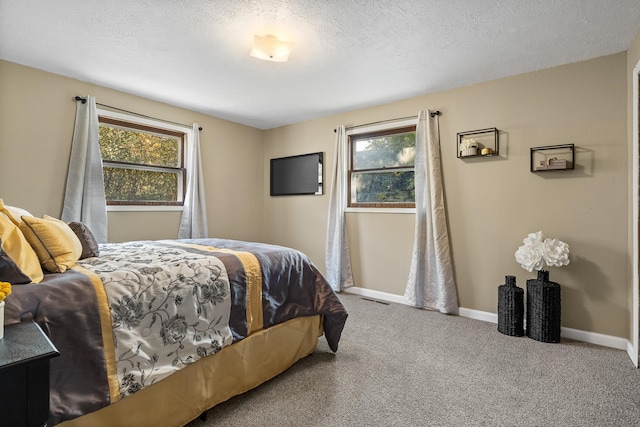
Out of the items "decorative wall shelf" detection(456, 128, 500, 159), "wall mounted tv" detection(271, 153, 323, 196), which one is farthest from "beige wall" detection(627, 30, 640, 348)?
"wall mounted tv" detection(271, 153, 323, 196)

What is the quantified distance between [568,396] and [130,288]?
2451 mm

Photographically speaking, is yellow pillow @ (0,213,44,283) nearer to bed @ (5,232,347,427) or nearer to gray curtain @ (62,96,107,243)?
bed @ (5,232,347,427)

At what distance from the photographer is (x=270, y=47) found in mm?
2270

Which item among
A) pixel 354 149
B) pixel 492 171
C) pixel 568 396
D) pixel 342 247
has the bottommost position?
pixel 568 396

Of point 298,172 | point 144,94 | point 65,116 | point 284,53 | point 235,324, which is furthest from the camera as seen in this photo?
point 298,172

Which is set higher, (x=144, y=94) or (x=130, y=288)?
(x=144, y=94)

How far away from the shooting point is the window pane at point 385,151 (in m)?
3.76

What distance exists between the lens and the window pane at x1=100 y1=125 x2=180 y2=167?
11.1ft

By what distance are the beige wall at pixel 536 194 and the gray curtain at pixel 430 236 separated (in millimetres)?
112

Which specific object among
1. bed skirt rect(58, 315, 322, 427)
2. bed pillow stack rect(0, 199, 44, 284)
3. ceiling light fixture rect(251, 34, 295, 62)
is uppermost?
ceiling light fixture rect(251, 34, 295, 62)

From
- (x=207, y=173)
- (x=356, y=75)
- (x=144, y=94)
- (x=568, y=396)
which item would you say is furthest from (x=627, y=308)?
(x=144, y=94)

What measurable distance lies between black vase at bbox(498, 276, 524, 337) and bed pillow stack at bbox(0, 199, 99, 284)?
3.12 meters

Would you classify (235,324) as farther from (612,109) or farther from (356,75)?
(612,109)

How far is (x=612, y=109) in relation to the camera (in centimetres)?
256
